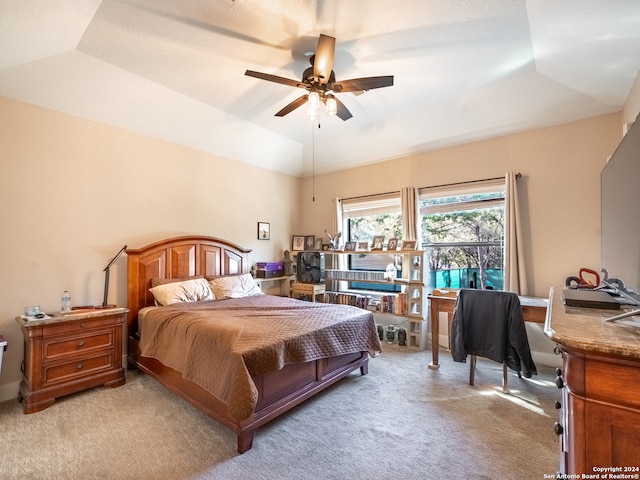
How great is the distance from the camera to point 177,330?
99.0 inches

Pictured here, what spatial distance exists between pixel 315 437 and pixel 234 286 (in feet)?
7.53

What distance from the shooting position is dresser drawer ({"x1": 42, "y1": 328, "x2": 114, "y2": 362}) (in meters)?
2.43

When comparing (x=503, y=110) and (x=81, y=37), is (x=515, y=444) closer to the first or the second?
(x=503, y=110)

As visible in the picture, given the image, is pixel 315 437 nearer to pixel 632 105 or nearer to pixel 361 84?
pixel 361 84

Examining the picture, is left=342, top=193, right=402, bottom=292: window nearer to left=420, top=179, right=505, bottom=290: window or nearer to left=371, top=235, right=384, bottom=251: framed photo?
left=371, top=235, right=384, bottom=251: framed photo

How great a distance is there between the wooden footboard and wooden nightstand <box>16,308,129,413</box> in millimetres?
348

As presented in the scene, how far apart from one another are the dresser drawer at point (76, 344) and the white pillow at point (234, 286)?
121cm

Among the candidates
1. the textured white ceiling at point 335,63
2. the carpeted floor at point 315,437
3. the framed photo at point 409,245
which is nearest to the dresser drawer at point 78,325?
the carpeted floor at point 315,437

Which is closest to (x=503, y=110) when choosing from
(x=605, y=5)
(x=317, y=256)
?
(x=605, y=5)

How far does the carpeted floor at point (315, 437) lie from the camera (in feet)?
5.60

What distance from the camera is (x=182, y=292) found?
3.31 m

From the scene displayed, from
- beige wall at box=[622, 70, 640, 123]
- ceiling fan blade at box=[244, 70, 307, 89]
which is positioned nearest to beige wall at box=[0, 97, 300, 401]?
ceiling fan blade at box=[244, 70, 307, 89]

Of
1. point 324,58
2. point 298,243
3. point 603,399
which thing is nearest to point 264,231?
point 298,243

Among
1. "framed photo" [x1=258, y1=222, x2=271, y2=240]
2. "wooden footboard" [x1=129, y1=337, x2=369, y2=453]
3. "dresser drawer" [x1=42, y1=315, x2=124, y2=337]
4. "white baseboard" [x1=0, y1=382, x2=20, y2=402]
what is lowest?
"white baseboard" [x1=0, y1=382, x2=20, y2=402]
